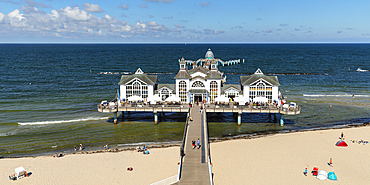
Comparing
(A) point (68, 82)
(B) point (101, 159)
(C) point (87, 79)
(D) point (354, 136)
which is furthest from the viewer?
(C) point (87, 79)

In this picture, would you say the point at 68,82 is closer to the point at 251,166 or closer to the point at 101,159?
the point at 101,159

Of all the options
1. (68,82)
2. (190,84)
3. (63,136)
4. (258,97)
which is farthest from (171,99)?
(68,82)

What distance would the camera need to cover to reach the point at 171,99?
43.2m

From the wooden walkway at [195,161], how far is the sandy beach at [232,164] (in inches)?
81.3

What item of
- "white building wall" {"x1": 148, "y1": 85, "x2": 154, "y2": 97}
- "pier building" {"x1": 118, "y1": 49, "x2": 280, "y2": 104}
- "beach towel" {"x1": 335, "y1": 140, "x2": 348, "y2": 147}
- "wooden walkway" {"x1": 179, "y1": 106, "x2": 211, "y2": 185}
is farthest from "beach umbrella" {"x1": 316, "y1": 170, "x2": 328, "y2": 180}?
"white building wall" {"x1": 148, "y1": 85, "x2": 154, "y2": 97}

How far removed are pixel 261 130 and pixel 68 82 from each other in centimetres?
5922

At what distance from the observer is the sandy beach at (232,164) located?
2639 centimetres

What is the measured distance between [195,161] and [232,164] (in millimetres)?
5021

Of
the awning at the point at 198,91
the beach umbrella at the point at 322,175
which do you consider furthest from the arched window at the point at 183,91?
the beach umbrella at the point at 322,175

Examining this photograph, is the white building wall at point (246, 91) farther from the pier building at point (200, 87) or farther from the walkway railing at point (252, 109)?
the walkway railing at point (252, 109)

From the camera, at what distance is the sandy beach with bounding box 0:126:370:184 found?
26391 mm

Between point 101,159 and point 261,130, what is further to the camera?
point 261,130

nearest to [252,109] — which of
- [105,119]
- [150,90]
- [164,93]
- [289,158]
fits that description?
[289,158]

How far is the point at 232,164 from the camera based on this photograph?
2944 centimetres
